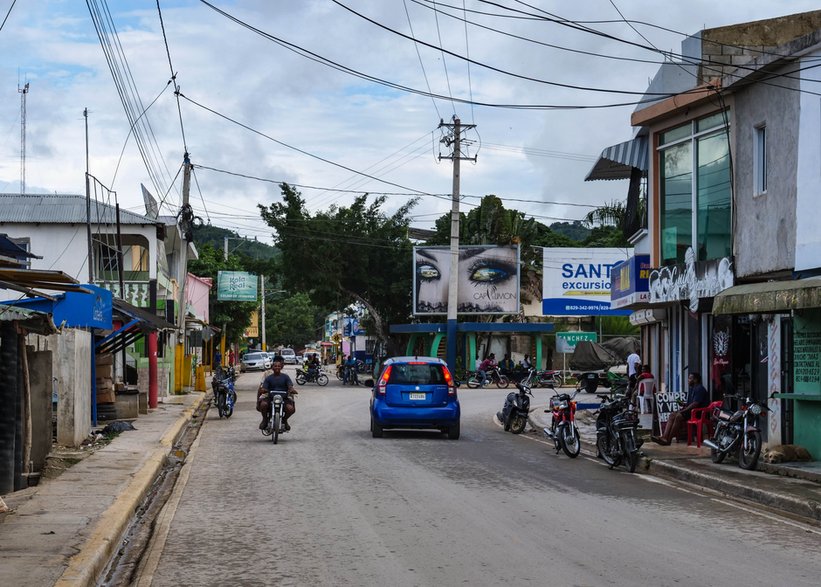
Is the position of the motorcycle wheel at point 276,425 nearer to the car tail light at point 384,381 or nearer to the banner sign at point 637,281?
the car tail light at point 384,381

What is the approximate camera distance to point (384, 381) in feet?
70.4

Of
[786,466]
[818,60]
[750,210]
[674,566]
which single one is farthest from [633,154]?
[674,566]

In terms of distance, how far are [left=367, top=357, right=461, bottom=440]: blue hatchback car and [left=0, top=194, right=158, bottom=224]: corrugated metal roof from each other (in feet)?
63.8

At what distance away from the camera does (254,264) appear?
63.1 metres

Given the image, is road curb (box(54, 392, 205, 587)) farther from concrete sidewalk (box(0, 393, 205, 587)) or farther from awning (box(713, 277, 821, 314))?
awning (box(713, 277, 821, 314))

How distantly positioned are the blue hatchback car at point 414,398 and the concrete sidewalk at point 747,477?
337 centimetres

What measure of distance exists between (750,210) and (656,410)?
465 centimetres

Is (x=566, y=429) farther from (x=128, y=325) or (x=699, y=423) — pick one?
(x=128, y=325)

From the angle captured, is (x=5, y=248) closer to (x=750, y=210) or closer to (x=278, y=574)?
(x=278, y=574)

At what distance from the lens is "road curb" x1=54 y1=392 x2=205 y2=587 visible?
793 centimetres

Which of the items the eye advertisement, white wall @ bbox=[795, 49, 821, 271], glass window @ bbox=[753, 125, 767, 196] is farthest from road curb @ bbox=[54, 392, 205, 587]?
the eye advertisement

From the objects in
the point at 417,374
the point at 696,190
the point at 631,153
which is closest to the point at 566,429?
the point at 417,374

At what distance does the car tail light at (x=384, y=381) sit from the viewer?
21375 mm

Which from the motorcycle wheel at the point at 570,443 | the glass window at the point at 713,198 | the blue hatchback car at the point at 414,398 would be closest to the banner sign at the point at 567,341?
the blue hatchback car at the point at 414,398
